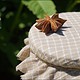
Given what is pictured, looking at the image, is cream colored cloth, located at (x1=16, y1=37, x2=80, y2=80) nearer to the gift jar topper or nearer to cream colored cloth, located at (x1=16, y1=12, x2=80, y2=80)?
cream colored cloth, located at (x1=16, y1=12, x2=80, y2=80)

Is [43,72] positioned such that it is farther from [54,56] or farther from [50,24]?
[50,24]

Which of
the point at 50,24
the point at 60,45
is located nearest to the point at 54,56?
the point at 60,45

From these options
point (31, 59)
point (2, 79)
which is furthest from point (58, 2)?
point (31, 59)

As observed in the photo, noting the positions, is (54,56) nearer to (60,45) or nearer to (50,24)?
(60,45)

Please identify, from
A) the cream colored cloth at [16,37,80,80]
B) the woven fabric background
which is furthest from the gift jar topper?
the cream colored cloth at [16,37,80,80]

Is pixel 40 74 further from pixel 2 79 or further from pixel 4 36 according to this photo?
pixel 2 79

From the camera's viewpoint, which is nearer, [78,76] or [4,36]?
[78,76]

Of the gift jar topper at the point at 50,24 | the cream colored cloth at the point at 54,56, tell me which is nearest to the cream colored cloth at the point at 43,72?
the cream colored cloth at the point at 54,56

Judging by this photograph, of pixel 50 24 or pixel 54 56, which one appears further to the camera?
pixel 50 24
